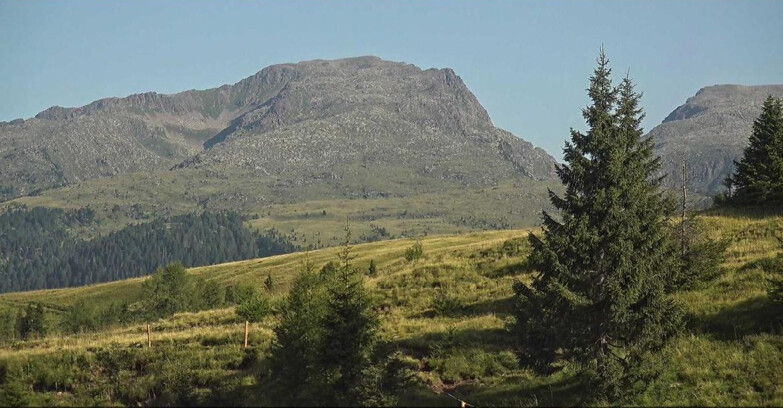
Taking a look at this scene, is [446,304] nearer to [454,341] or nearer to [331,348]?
[454,341]

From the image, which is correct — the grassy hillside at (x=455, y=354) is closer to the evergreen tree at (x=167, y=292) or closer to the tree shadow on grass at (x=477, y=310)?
the tree shadow on grass at (x=477, y=310)

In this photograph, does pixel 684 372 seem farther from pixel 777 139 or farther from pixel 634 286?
pixel 777 139

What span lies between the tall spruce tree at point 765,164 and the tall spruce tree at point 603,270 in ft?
101

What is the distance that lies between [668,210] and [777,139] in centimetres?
1967

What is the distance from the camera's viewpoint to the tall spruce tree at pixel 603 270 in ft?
79.4

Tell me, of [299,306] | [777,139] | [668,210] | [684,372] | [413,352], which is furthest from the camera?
[777,139]

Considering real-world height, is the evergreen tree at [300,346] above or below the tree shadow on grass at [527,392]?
above

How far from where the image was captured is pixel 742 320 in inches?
1132

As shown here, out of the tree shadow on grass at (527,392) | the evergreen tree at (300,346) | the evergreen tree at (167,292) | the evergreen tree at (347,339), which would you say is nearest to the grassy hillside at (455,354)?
the tree shadow on grass at (527,392)

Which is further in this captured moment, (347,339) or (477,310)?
(477,310)

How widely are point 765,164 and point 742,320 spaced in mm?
28440

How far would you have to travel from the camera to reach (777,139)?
50.6m

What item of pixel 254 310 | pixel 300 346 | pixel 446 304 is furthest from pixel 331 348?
pixel 254 310

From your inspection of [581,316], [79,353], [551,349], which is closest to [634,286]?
[581,316]
